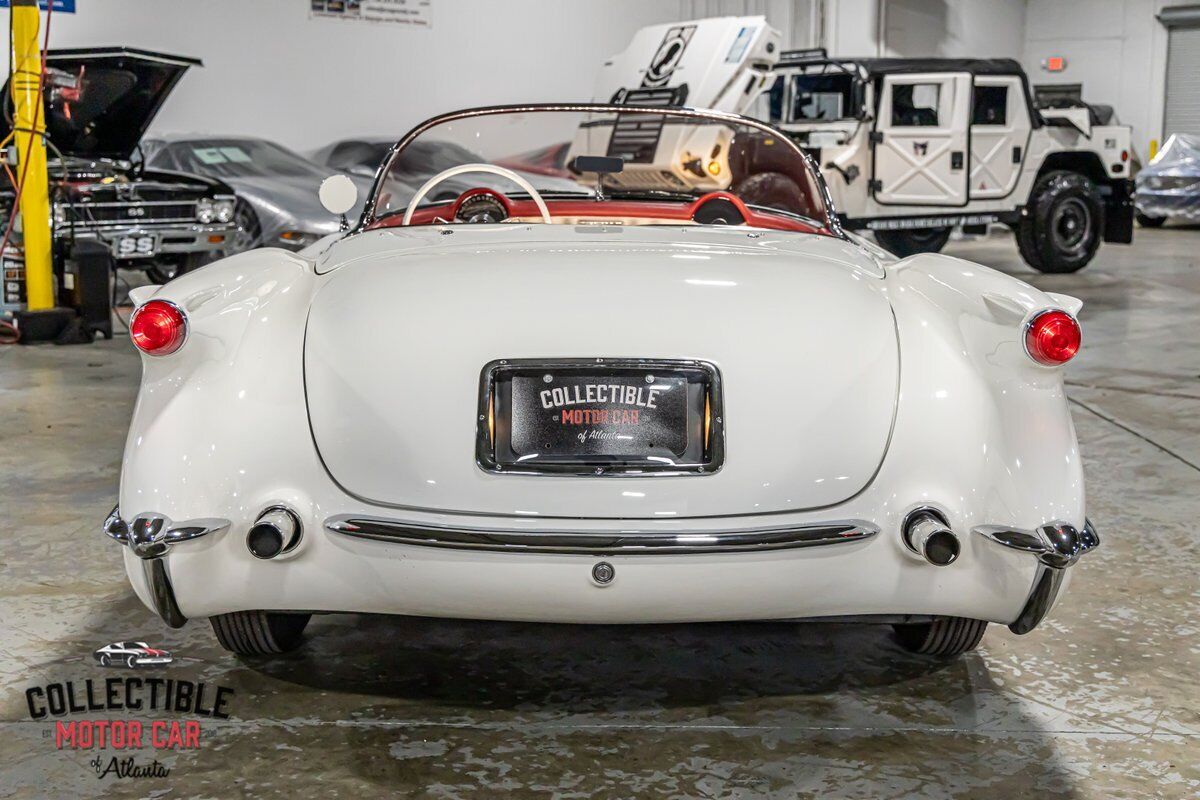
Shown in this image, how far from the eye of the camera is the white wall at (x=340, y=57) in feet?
37.3

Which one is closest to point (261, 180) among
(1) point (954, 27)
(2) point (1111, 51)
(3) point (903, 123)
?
(3) point (903, 123)

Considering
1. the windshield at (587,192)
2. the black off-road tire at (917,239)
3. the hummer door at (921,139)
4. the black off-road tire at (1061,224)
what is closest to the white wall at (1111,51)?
the black off-road tire at (917,239)

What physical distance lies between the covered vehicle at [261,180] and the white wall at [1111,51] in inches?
630

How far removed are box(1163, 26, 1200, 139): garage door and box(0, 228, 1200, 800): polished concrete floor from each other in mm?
21457

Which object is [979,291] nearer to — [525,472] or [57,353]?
[525,472]

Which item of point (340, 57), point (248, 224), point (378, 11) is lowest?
point (248, 224)

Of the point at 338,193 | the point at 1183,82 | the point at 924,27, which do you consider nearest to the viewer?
the point at 338,193

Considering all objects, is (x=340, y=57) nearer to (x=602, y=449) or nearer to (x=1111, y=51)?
(x=602, y=449)

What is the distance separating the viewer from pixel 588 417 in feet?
7.20

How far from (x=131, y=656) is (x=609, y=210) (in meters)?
1.76

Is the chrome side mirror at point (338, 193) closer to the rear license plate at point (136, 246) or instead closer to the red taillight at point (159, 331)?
the red taillight at point (159, 331)

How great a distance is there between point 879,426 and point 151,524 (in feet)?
4.15

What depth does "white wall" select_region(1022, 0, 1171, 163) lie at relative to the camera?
73.9 feet

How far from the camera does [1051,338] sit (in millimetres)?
2340
